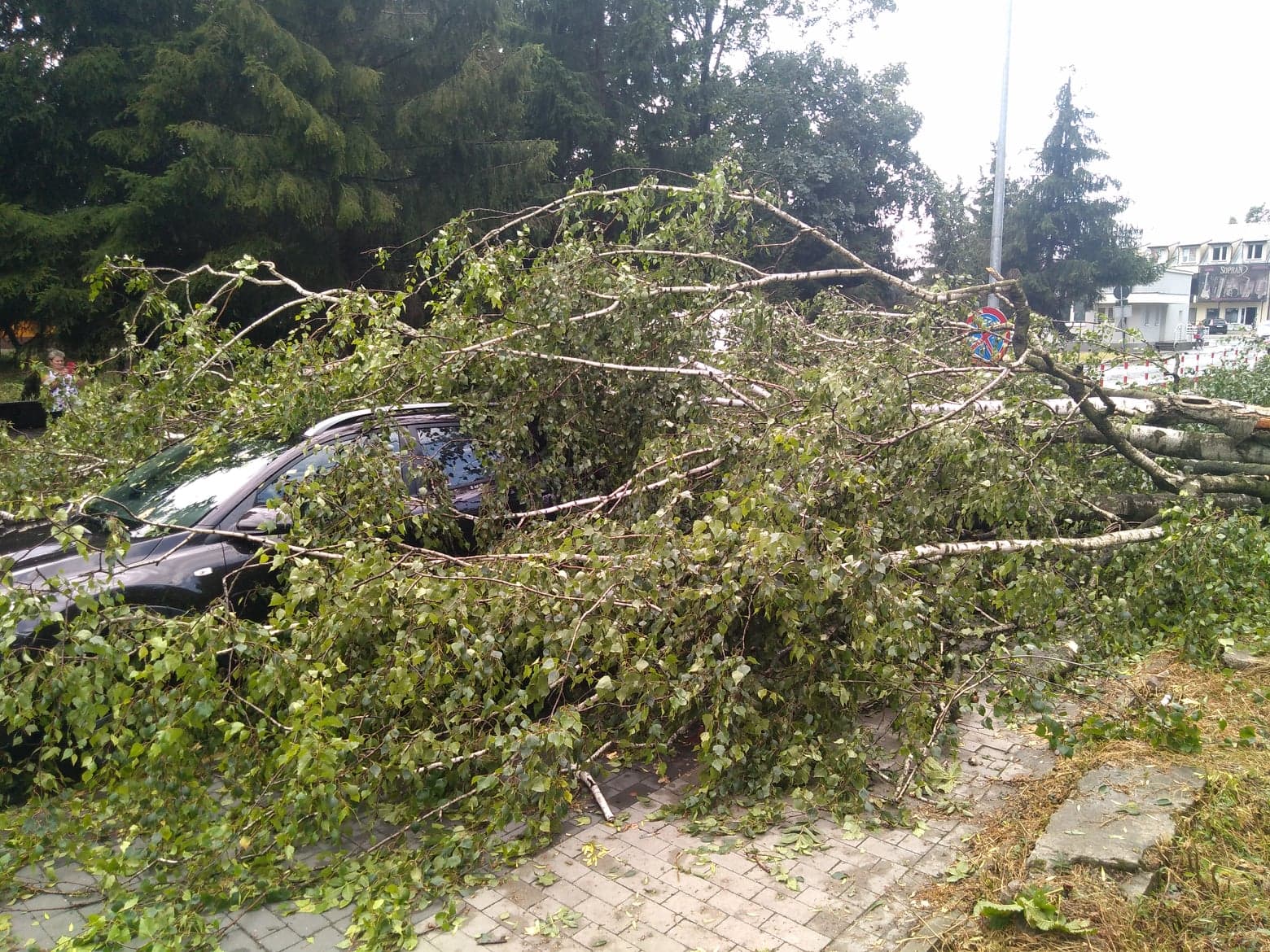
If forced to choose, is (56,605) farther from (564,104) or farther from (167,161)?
(564,104)

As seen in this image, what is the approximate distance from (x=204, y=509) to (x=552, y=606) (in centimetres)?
197

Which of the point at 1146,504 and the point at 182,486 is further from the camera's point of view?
the point at 1146,504

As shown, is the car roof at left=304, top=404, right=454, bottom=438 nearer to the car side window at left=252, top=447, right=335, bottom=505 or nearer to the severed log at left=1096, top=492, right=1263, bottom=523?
the car side window at left=252, top=447, right=335, bottom=505

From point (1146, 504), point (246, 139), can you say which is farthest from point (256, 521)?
point (246, 139)

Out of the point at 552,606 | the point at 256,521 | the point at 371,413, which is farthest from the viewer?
the point at 371,413

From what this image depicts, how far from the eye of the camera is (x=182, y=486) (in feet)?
15.4

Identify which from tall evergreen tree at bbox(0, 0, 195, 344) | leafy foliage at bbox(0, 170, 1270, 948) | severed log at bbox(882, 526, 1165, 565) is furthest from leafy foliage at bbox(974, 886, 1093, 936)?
tall evergreen tree at bbox(0, 0, 195, 344)

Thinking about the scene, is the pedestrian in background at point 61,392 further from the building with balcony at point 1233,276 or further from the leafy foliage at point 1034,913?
the building with balcony at point 1233,276

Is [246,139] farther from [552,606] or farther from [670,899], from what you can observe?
[670,899]

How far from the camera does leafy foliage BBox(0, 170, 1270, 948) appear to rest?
10.2ft

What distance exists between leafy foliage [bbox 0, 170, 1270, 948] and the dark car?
0.58 feet

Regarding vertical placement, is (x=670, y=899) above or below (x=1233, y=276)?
below

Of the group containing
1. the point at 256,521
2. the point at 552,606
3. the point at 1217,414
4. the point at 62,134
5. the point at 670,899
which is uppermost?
the point at 62,134

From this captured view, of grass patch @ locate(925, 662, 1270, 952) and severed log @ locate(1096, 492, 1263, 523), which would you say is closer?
grass patch @ locate(925, 662, 1270, 952)
